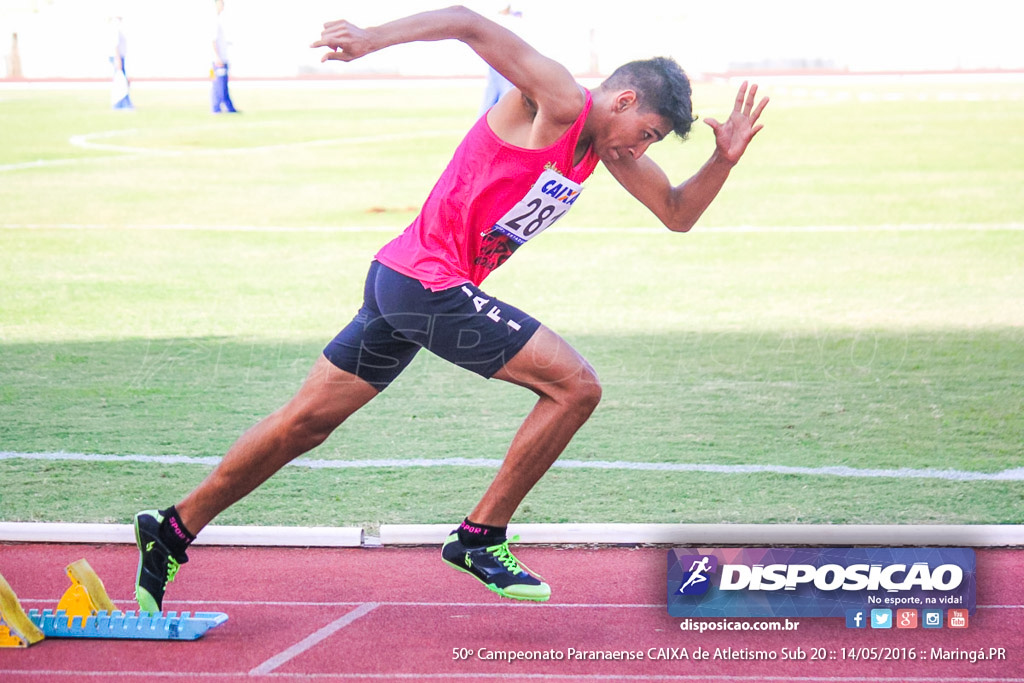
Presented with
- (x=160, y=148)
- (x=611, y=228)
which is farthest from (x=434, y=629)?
(x=160, y=148)

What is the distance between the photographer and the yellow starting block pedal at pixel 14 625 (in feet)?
14.1

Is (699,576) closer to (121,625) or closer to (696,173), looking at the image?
(696,173)

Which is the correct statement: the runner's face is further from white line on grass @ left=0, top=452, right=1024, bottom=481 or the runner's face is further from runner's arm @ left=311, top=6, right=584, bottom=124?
white line on grass @ left=0, top=452, right=1024, bottom=481

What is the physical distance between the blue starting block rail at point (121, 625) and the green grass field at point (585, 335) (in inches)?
51.5

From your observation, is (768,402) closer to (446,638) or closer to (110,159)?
(446,638)

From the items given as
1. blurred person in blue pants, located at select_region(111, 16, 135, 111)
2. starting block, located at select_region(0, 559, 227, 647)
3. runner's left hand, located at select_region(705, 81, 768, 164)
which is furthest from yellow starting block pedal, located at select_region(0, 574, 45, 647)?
blurred person in blue pants, located at select_region(111, 16, 135, 111)

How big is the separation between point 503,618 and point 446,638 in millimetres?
285

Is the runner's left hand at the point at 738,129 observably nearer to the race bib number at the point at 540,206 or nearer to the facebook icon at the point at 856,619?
the race bib number at the point at 540,206

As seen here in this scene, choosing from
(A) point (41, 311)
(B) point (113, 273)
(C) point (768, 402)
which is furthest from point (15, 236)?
(C) point (768, 402)

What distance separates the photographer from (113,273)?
1243cm

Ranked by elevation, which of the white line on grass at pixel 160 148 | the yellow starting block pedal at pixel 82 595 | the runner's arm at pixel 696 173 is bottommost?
the yellow starting block pedal at pixel 82 595

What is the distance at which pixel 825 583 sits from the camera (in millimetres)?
4551

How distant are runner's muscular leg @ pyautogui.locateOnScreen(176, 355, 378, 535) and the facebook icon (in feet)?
5.78

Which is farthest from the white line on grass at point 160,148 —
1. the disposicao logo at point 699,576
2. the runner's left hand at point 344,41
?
the disposicao logo at point 699,576
